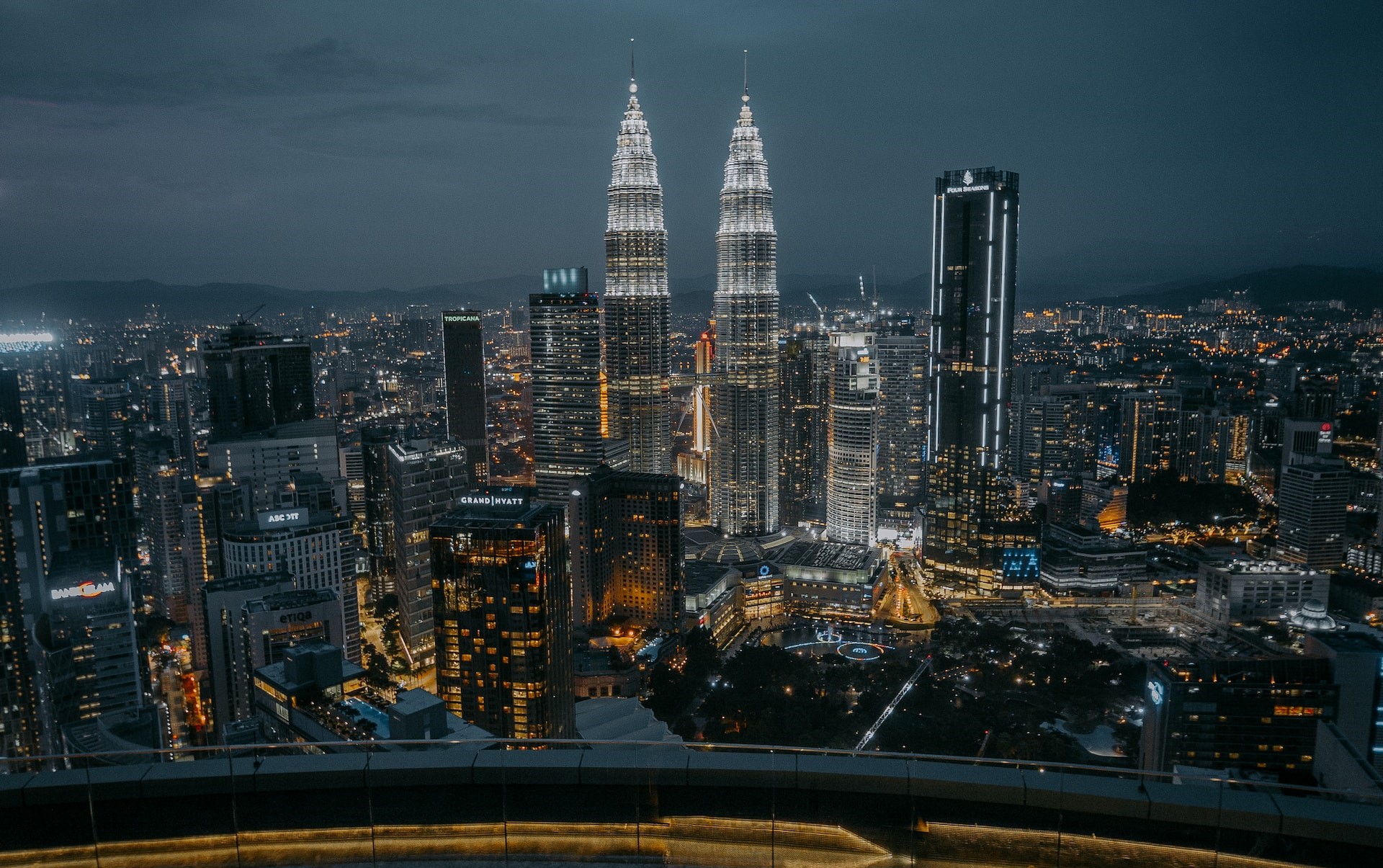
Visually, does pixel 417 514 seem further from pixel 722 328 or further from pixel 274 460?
pixel 722 328

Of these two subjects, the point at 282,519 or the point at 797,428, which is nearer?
the point at 282,519

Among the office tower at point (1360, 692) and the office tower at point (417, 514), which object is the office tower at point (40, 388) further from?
the office tower at point (1360, 692)

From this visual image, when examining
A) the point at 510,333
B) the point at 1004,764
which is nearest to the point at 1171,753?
the point at 1004,764

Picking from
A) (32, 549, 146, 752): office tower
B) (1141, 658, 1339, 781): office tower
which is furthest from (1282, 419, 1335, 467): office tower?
(32, 549, 146, 752): office tower

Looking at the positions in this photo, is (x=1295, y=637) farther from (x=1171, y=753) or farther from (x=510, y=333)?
(x=510, y=333)

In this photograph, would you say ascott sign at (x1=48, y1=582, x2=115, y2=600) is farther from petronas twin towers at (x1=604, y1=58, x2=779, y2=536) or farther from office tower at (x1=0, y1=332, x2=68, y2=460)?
petronas twin towers at (x1=604, y1=58, x2=779, y2=536)

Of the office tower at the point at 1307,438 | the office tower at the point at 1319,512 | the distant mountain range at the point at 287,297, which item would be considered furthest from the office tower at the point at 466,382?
the office tower at the point at 1307,438

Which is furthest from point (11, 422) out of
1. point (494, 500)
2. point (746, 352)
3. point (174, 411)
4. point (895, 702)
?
point (746, 352)
